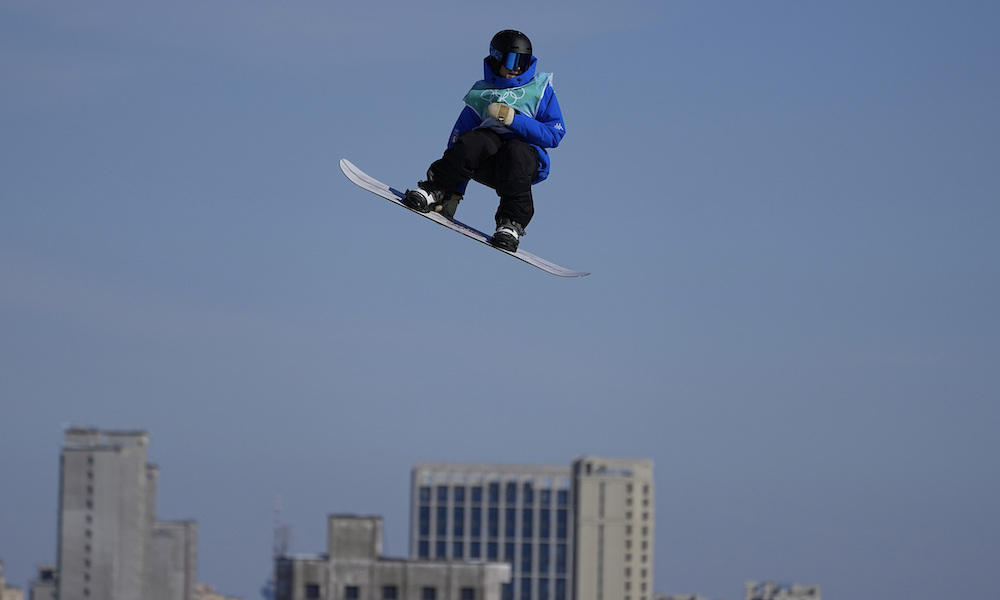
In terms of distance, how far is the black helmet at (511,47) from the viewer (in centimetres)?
1812

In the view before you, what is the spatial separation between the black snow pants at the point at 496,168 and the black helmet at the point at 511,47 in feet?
3.36

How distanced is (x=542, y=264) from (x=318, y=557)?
6187cm

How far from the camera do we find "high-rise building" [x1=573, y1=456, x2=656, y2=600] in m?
180

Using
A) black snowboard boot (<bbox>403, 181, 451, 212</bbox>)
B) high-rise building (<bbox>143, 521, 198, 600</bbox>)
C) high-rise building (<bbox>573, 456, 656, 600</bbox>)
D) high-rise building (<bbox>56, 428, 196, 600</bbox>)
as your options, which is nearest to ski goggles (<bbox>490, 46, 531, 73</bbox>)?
black snowboard boot (<bbox>403, 181, 451, 212</bbox>)

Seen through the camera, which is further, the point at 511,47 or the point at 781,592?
the point at 781,592

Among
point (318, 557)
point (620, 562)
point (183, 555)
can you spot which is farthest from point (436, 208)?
point (620, 562)

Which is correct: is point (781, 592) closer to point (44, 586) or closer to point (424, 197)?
point (44, 586)

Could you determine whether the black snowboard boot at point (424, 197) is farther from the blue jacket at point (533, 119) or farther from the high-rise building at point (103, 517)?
the high-rise building at point (103, 517)

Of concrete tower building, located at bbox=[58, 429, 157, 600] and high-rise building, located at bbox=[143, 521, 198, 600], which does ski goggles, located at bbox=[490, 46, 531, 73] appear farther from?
high-rise building, located at bbox=[143, 521, 198, 600]

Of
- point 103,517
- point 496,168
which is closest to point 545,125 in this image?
point 496,168

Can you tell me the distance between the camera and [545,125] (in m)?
18.8

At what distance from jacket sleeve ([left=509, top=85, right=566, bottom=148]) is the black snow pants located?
242 mm

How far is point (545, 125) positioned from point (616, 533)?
165069mm

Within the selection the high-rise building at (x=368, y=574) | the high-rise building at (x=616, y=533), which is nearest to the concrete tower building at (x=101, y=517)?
the high-rise building at (x=368, y=574)
